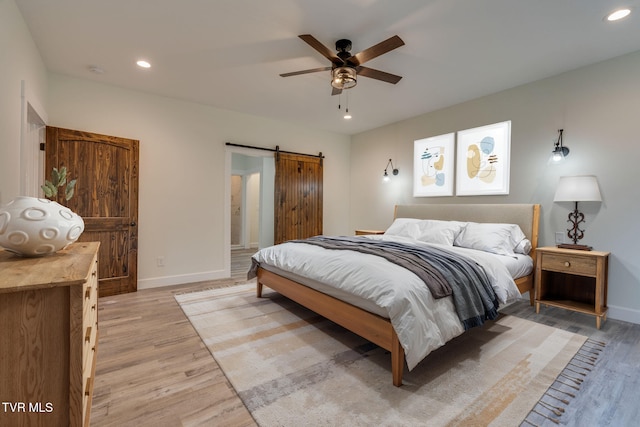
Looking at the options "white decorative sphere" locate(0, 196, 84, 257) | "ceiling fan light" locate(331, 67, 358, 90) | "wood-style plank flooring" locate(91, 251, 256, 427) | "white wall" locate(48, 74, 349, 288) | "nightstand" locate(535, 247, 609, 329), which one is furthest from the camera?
"white wall" locate(48, 74, 349, 288)

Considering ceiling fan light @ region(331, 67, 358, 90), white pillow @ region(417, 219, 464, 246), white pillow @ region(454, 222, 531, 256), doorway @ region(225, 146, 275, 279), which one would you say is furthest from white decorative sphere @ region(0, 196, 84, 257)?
doorway @ region(225, 146, 275, 279)

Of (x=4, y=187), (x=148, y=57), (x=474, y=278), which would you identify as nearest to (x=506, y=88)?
(x=474, y=278)

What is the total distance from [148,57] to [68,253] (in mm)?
2352

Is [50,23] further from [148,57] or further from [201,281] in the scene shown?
[201,281]

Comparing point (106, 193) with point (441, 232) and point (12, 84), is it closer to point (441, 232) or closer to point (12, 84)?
point (12, 84)

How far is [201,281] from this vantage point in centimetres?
427

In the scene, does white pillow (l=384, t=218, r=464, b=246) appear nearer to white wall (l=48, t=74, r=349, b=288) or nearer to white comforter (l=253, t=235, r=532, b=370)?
white comforter (l=253, t=235, r=532, b=370)

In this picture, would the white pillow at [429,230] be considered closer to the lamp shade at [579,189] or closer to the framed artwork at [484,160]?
the framed artwork at [484,160]

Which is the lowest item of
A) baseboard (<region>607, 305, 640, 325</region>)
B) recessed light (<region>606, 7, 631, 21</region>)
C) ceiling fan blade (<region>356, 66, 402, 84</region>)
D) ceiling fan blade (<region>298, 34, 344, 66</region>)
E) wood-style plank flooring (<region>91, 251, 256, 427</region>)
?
wood-style plank flooring (<region>91, 251, 256, 427</region>)

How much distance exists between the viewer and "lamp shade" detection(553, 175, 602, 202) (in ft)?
9.29

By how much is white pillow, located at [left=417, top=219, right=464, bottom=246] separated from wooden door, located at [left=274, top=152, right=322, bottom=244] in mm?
2264

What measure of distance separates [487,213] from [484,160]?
0.76 metres

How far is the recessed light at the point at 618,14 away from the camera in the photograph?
2.17m

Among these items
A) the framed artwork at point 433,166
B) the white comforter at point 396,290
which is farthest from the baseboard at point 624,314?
the framed artwork at point 433,166
